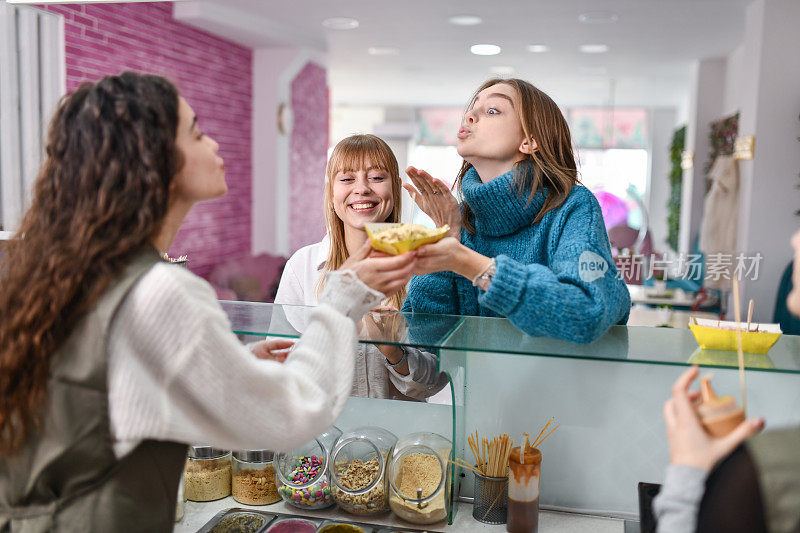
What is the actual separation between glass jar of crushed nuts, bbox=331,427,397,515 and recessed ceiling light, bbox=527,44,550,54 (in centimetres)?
615

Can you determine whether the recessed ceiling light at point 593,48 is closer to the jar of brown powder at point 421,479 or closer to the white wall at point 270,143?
the white wall at point 270,143

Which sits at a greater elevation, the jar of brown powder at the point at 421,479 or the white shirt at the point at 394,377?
the white shirt at the point at 394,377

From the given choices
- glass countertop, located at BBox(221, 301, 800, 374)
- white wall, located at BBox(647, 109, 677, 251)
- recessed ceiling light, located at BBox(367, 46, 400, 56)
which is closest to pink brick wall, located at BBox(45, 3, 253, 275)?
recessed ceiling light, located at BBox(367, 46, 400, 56)

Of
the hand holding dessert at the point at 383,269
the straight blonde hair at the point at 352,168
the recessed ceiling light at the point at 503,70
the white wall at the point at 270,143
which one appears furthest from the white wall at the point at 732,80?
the hand holding dessert at the point at 383,269

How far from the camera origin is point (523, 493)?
4.91 ft

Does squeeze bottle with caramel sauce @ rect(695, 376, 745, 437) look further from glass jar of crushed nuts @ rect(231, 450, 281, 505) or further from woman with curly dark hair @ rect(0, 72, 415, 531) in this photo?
glass jar of crushed nuts @ rect(231, 450, 281, 505)

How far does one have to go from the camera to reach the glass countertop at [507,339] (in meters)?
1.36

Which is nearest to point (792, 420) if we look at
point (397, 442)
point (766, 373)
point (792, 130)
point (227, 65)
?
point (766, 373)

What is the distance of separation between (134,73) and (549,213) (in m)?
1.03

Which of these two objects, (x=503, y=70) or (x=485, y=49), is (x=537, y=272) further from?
(x=503, y=70)

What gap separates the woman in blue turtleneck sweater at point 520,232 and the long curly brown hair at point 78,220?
0.60 m

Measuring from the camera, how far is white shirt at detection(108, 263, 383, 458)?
3.23 feet

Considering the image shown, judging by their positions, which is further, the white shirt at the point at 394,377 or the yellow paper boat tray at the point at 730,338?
the white shirt at the point at 394,377

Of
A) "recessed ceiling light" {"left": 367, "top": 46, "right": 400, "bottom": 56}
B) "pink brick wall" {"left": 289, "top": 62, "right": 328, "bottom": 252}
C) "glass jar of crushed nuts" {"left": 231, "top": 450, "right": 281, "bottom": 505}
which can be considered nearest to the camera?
"glass jar of crushed nuts" {"left": 231, "top": 450, "right": 281, "bottom": 505}
